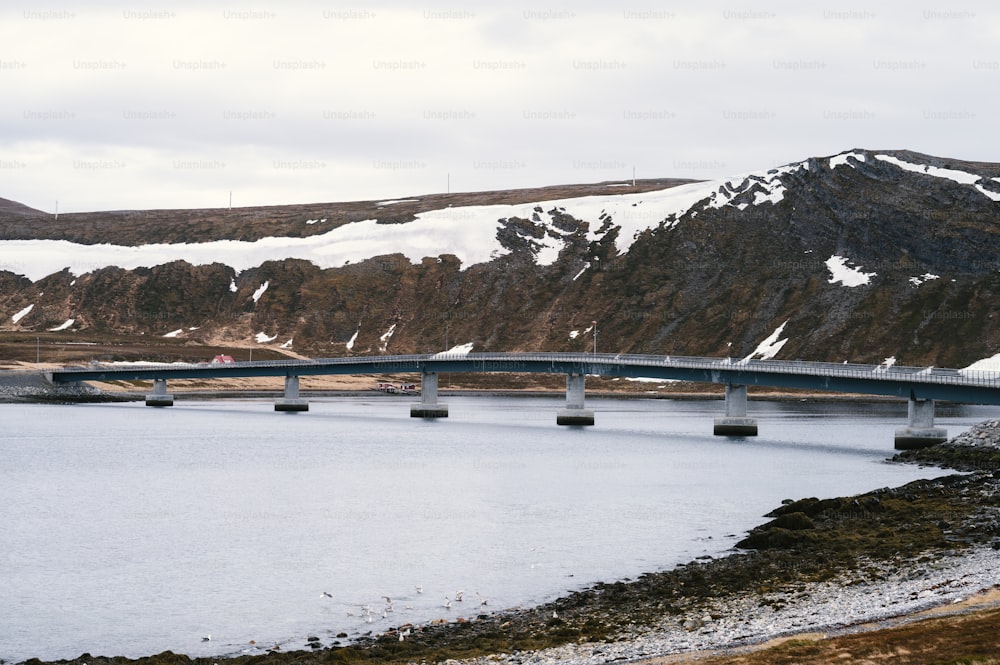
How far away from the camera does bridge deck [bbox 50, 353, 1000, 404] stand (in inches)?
4360

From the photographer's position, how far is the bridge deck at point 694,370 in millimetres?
110750

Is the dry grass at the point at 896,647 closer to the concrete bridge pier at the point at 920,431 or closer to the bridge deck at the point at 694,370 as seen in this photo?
the bridge deck at the point at 694,370

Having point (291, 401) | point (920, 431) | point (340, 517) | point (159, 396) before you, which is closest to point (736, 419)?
point (920, 431)

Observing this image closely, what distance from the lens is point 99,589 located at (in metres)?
49.5

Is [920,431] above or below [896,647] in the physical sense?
below

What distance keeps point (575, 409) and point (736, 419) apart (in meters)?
23.3

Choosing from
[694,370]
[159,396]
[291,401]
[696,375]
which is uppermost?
[694,370]

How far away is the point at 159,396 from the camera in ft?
646

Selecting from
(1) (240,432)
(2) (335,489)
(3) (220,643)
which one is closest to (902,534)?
(3) (220,643)

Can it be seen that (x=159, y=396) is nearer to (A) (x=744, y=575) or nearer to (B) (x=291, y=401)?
(B) (x=291, y=401)

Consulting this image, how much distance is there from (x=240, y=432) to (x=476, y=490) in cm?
6064

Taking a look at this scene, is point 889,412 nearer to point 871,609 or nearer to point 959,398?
point 959,398

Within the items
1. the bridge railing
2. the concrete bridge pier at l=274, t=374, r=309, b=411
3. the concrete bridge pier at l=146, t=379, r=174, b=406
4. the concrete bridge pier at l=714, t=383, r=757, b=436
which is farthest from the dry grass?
the concrete bridge pier at l=146, t=379, r=174, b=406

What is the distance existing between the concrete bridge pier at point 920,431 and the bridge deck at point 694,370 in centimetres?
154
